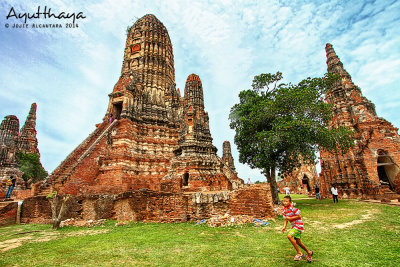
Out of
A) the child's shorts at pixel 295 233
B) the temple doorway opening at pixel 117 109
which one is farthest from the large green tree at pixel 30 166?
the child's shorts at pixel 295 233

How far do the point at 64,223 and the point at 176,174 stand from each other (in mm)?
5647

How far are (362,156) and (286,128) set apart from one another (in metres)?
10.2

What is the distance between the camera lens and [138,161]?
14.5m

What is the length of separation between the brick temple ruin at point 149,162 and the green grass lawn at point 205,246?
3.95 feet

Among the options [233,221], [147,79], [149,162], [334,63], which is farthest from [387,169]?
[147,79]

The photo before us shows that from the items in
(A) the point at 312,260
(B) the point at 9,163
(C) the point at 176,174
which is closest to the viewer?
(A) the point at 312,260

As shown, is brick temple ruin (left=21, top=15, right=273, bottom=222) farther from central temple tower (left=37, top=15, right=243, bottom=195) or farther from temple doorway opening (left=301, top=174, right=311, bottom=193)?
temple doorway opening (left=301, top=174, right=311, bottom=193)

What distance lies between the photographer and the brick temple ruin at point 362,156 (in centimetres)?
1664

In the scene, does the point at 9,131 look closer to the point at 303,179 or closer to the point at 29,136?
the point at 29,136

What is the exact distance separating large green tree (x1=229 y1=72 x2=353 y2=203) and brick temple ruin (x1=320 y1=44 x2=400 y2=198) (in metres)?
4.50

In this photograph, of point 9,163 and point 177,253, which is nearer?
point 177,253

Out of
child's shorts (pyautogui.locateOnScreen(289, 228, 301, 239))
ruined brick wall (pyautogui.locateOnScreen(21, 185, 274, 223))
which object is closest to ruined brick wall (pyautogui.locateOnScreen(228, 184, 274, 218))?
ruined brick wall (pyautogui.locateOnScreen(21, 185, 274, 223))

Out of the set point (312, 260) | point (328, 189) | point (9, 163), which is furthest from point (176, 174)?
point (9, 163)

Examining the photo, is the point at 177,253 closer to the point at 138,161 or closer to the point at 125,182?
the point at 125,182
